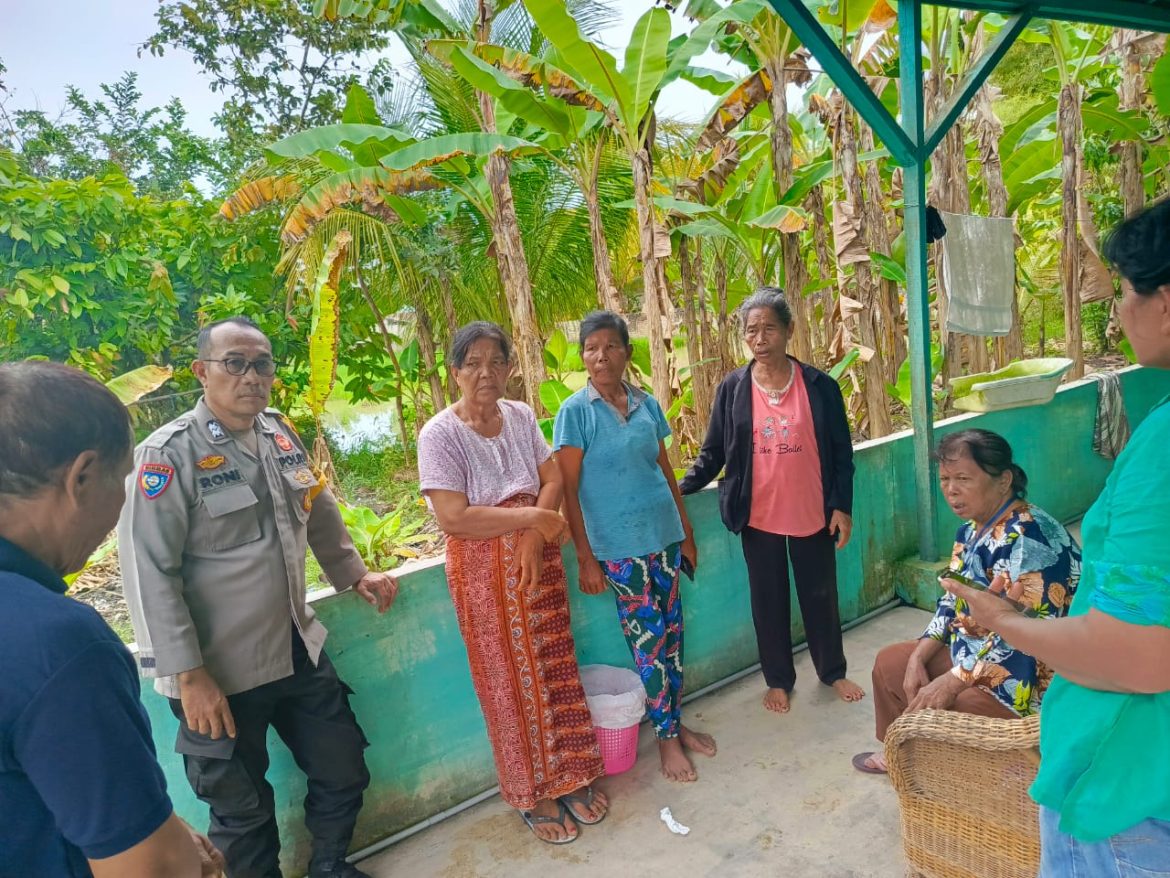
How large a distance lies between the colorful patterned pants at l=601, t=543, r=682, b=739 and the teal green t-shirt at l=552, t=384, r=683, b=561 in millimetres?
82

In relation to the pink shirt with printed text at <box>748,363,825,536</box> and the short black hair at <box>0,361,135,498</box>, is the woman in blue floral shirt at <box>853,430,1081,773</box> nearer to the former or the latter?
the pink shirt with printed text at <box>748,363,825,536</box>

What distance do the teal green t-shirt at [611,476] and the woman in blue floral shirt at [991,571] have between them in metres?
1.00

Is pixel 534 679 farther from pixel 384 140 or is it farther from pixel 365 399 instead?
pixel 365 399

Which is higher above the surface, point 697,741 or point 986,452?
point 986,452

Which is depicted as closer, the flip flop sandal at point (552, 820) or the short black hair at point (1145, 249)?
the short black hair at point (1145, 249)

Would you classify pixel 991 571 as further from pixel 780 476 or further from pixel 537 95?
pixel 537 95

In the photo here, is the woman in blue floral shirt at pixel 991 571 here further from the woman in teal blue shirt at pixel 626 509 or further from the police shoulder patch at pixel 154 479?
the police shoulder patch at pixel 154 479

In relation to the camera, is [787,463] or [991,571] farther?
[787,463]

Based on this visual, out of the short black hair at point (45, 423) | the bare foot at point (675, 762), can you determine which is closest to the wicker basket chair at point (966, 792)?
the bare foot at point (675, 762)

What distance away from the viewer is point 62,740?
80 cm

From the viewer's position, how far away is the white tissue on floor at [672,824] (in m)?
2.47

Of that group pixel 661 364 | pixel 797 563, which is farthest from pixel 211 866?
pixel 661 364

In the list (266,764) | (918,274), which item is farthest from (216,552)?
(918,274)

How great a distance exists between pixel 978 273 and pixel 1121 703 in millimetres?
3798
